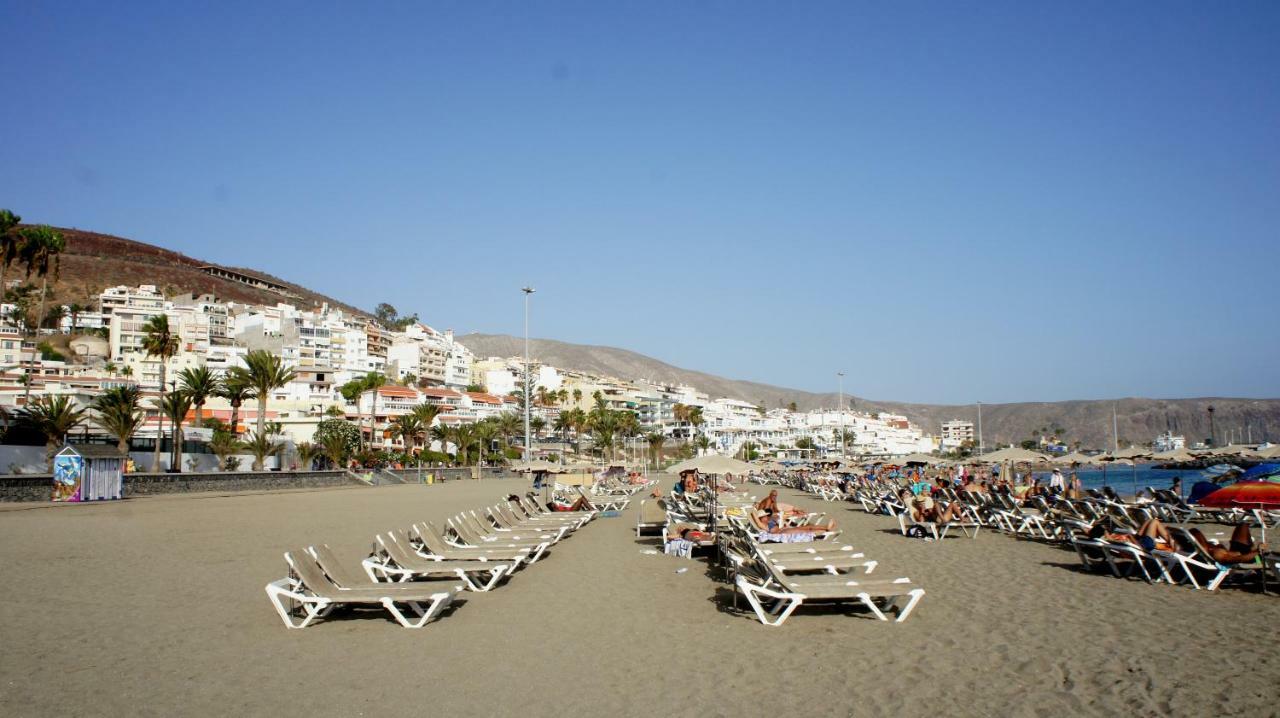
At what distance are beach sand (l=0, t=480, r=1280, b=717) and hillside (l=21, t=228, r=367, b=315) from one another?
138m

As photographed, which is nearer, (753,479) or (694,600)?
(694,600)

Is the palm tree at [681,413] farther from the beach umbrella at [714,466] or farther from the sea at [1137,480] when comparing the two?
the beach umbrella at [714,466]

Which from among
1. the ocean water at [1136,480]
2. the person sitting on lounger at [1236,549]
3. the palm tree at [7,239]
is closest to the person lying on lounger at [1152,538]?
the person sitting on lounger at [1236,549]

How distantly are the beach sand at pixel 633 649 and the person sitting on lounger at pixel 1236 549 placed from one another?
566mm

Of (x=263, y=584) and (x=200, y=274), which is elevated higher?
(x=200, y=274)

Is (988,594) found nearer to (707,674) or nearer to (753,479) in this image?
(707,674)

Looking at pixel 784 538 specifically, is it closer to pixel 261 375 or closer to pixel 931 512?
pixel 931 512

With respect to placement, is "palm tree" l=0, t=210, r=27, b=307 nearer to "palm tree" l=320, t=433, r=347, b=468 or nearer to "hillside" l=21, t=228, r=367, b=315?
"palm tree" l=320, t=433, r=347, b=468

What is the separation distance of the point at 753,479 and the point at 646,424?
251ft

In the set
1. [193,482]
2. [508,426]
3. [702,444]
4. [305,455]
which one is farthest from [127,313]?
[193,482]

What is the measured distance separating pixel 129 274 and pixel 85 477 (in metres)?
156

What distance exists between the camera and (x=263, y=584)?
10.7 m

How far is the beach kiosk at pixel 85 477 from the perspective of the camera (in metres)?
25.4

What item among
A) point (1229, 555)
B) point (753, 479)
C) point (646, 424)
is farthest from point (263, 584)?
point (646, 424)
